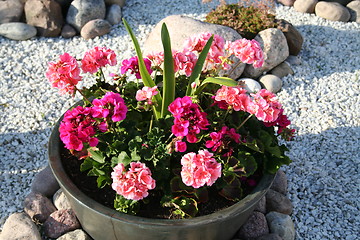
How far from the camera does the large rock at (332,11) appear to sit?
181 inches

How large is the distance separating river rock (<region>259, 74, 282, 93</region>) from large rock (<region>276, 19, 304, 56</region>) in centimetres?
49

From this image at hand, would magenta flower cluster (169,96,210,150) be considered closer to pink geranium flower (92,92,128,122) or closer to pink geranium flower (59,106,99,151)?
pink geranium flower (92,92,128,122)

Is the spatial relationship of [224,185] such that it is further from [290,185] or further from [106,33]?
[106,33]

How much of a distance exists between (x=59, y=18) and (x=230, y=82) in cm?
295

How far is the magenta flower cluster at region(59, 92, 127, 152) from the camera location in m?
1.60

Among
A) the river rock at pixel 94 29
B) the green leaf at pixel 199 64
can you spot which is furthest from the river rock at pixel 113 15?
the green leaf at pixel 199 64

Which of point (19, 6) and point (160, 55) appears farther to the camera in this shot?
point (19, 6)

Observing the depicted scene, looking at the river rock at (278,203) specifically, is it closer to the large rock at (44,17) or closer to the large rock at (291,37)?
the large rock at (291,37)

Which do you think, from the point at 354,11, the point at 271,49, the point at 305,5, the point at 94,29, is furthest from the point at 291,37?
the point at 94,29

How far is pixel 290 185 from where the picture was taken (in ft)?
8.84

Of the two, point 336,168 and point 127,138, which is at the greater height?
point 127,138

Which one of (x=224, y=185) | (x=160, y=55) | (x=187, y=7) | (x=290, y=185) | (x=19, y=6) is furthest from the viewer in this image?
(x=187, y=7)

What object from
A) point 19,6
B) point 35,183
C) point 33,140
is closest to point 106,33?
point 19,6

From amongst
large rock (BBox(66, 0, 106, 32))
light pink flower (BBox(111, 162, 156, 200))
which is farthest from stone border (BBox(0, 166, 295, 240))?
large rock (BBox(66, 0, 106, 32))
